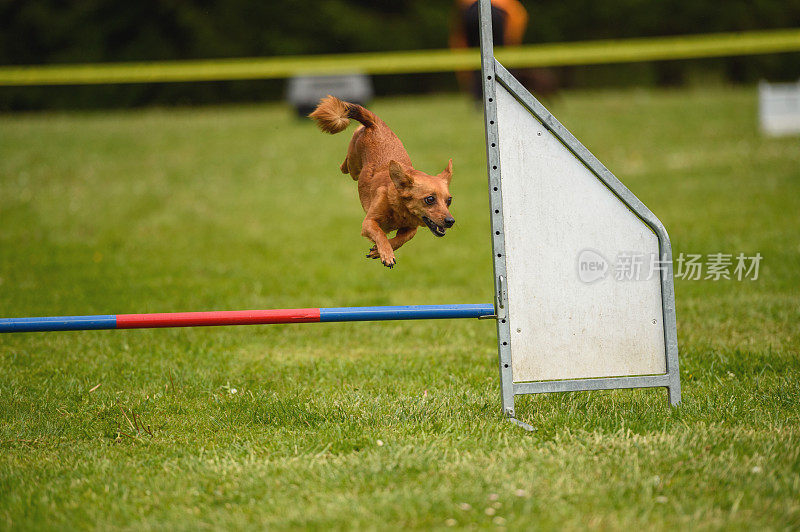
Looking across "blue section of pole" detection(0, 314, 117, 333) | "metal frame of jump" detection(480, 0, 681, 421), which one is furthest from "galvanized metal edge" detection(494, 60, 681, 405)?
"blue section of pole" detection(0, 314, 117, 333)

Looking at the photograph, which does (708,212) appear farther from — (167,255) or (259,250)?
(167,255)

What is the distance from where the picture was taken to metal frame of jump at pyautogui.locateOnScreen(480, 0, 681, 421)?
4.20 m

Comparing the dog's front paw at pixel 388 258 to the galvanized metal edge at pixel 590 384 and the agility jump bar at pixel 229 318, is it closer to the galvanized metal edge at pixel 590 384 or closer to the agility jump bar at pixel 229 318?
the agility jump bar at pixel 229 318

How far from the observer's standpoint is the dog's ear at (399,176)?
11.1ft

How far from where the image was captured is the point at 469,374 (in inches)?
206

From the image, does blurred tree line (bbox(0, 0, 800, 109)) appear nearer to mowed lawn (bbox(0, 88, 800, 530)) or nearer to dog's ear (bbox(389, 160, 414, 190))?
mowed lawn (bbox(0, 88, 800, 530))

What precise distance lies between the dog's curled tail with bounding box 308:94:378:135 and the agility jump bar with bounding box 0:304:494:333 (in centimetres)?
93

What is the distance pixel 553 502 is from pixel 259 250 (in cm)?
669

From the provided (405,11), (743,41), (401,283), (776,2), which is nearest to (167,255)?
(401,283)

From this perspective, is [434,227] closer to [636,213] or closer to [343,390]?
[636,213]

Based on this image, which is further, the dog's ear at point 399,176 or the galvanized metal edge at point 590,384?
the galvanized metal edge at point 590,384

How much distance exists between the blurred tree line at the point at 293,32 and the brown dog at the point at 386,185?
23.1 m

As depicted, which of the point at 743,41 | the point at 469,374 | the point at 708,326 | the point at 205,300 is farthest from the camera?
the point at 743,41

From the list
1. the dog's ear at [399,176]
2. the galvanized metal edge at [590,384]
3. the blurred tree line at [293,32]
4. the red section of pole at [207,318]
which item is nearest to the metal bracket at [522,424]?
the galvanized metal edge at [590,384]
